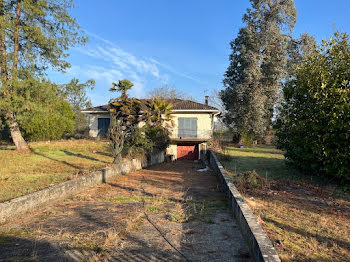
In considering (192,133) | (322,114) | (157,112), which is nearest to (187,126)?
(192,133)

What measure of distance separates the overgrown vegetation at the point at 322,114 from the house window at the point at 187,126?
14508mm

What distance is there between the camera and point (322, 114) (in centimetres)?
809

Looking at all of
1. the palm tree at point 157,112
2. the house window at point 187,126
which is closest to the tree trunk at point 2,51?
the palm tree at point 157,112

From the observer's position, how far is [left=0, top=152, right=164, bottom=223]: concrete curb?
16.6 feet

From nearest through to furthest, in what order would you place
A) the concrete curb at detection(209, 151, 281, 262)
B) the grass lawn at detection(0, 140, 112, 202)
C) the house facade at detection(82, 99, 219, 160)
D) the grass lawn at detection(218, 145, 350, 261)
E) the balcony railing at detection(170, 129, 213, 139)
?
1. the concrete curb at detection(209, 151, 281, 262)
2. the grass lawn at detection(218, 145, 350, 261)
3. the grass lawn at detection(0, 140, 112, 202)
4. the house facade at detection(82, 99, 219, 160)
5. the balcony railing at detection(170, 129, 213, 139)

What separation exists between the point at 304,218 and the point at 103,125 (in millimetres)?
23795

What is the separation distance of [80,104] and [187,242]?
44.2m

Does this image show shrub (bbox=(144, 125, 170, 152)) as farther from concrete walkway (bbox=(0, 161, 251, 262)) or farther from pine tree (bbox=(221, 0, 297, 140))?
concrete walkway (bbox=(0, 161, 251, 262))

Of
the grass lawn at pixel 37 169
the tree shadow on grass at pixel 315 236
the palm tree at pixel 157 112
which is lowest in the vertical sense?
the tree shadow on grass at pixel 315 236

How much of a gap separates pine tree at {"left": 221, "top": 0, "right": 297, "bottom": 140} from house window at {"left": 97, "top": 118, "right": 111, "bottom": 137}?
42.3 ft

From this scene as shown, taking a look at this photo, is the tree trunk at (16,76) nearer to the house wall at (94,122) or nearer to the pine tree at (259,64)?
the house wall at (94,122)

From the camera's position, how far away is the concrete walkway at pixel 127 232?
3.57 meters

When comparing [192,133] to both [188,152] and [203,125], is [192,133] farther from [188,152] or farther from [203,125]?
[188,152]

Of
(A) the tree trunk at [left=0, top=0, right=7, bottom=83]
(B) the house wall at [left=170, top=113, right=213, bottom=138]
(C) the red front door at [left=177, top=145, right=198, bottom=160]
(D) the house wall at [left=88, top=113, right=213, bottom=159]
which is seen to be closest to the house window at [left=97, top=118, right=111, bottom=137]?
(D) the house wall at [left=88, top=113, right=213, bottom=159]
